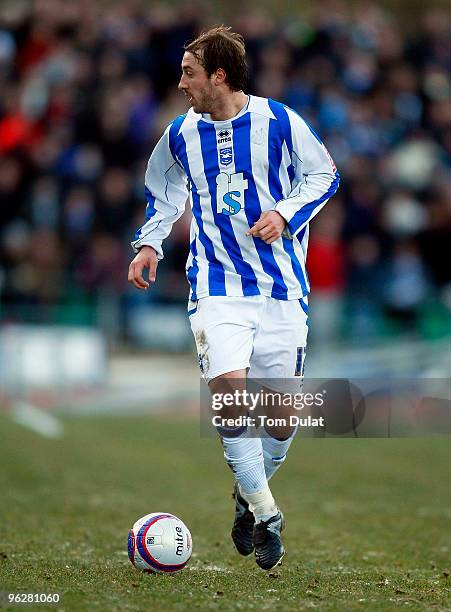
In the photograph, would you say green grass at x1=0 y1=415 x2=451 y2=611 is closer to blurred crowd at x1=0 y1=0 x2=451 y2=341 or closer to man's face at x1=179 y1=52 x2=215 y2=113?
blurred crowd at x1=0 y1=0 x2=451 y2=341

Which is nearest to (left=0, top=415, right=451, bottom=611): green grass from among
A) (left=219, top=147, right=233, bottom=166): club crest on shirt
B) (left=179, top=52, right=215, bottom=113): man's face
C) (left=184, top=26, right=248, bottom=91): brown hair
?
(left=219, top=147, right=233, bottom=166): club crest on shirt

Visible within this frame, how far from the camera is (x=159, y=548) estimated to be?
5.70 meters

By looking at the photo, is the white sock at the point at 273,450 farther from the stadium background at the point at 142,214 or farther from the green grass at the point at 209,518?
the stadium background at the point at 142,214

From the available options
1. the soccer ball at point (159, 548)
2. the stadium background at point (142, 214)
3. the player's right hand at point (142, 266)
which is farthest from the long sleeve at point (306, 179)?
the stadium background at point (142, 214)

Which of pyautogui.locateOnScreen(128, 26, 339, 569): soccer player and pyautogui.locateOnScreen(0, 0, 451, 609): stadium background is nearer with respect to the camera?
pyautogui.locateOnScreen(128, 26, 339, 569): soccer player

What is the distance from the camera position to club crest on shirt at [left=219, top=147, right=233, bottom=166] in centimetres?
591

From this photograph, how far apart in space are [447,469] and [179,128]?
5860 millimetres

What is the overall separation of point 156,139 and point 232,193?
10201mm

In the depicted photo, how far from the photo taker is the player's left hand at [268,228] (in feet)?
18.8

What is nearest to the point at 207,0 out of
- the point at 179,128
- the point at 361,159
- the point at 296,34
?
the point at 296,34

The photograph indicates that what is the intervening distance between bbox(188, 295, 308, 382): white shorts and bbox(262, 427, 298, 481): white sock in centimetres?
38

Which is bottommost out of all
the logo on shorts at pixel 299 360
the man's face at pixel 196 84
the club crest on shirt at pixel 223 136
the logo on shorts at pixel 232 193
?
the logo on shorts at pixel 299 360

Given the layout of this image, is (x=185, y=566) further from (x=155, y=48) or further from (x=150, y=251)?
(x=155, y=48)

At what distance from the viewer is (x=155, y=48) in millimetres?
16406
